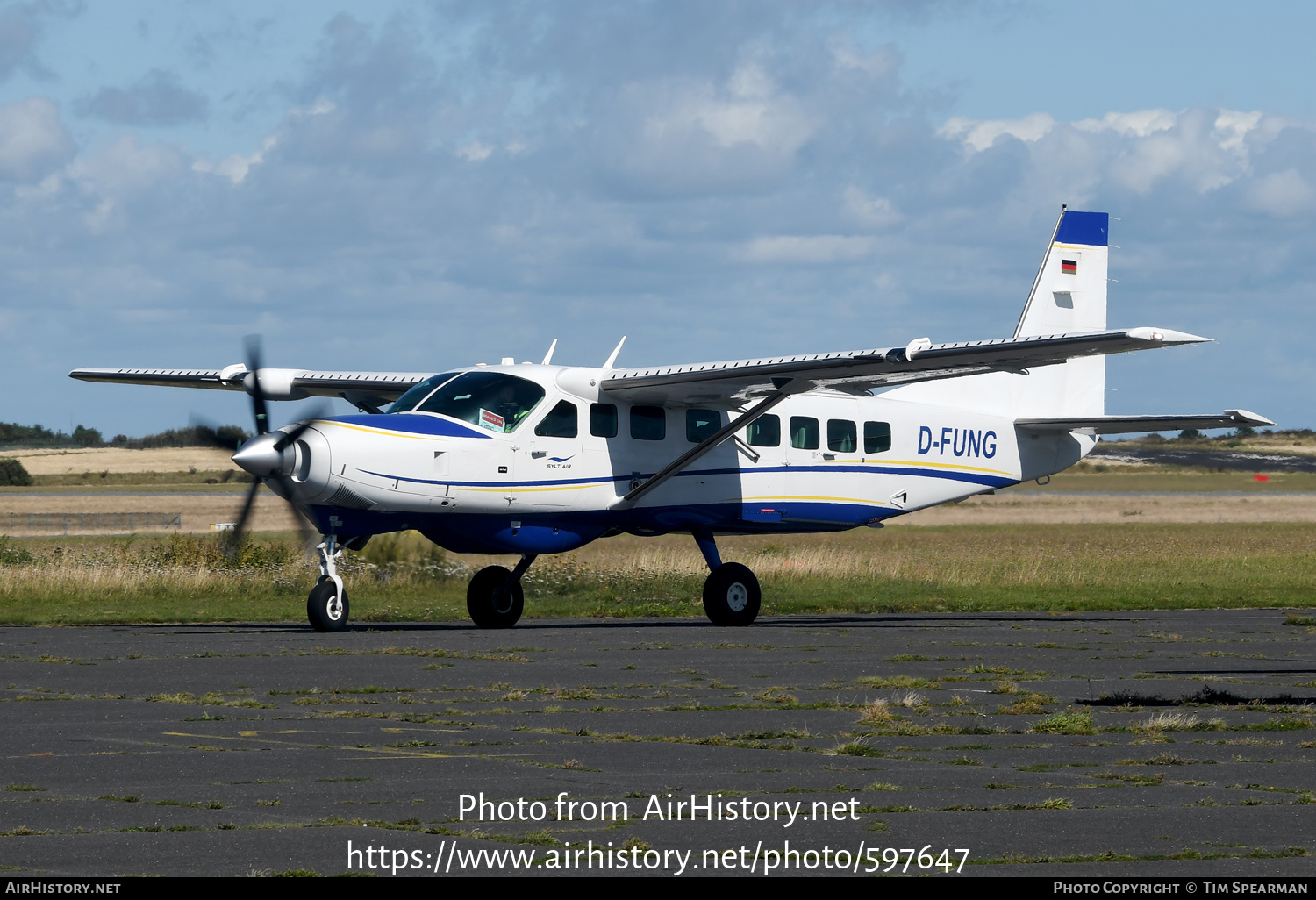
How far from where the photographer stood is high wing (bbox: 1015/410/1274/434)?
24.2m

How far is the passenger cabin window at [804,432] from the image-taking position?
25797 millimetres

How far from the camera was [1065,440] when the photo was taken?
28.8 meters

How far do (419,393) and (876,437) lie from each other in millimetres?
7672

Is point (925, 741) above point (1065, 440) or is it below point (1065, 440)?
A: below

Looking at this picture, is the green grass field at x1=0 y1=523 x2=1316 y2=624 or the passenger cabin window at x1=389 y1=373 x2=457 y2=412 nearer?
the passenger cabin window at x1=389 y1=373 x2=457 y2=412

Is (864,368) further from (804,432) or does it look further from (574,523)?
(574,523)

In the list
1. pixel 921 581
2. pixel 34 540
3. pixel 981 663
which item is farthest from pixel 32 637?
pixel 34 540

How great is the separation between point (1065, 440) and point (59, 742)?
20.4 metres

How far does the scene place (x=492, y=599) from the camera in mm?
24000

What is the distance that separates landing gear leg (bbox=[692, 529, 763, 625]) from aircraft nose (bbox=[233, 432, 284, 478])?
6.81 meters

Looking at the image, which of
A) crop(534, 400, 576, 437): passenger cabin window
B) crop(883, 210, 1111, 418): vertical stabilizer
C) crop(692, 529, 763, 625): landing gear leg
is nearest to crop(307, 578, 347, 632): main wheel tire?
crop(534, 400, 576, 437): passenger cabin window

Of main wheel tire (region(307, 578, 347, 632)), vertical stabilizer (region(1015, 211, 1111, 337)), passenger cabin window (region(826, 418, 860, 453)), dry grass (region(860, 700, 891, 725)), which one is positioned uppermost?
vertical stabilizer (region(1015, 211, 1111, 337))

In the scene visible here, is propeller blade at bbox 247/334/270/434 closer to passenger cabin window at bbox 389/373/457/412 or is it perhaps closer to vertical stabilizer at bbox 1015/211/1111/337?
passenger cabin window at bbox 389/373/457/412

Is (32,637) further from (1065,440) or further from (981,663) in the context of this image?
(1065,440)
